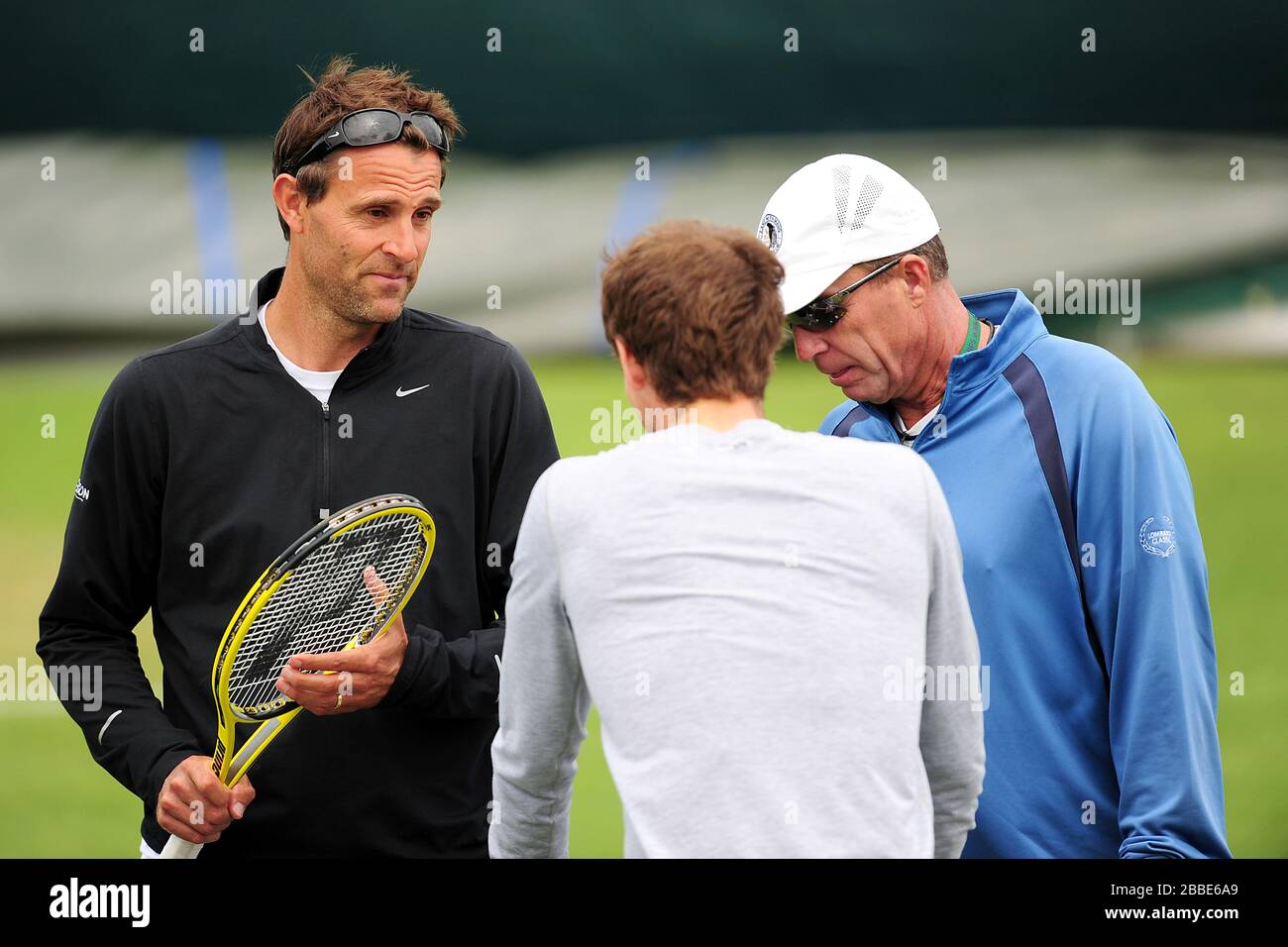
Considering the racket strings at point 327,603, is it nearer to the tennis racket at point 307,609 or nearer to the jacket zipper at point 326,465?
the tennis racket at point 307,609

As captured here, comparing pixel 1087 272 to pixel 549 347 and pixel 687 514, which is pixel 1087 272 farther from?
pixel 687 514

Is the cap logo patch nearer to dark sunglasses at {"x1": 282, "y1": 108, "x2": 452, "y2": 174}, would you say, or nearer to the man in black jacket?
the man in black jacket

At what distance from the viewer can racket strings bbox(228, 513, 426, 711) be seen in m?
2.20

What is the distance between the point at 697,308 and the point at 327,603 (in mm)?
928

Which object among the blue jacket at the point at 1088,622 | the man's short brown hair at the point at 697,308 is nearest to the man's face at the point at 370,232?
the man's short brown hair at the point at 697,308

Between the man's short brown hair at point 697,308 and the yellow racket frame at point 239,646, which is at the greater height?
the man's short brown hair at point 697,308

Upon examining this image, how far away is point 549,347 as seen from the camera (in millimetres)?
11461

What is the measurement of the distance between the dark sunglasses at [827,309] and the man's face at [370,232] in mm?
694

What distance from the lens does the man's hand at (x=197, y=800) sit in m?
2.28

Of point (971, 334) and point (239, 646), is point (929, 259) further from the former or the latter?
point (239, 646)

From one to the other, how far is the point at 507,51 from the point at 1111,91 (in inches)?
197

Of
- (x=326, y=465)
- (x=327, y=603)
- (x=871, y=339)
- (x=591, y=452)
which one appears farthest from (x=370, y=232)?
(x=591, y=452)

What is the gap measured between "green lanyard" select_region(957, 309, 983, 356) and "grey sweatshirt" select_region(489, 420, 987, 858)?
34.1 inches
